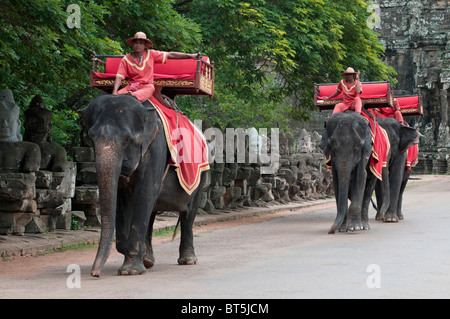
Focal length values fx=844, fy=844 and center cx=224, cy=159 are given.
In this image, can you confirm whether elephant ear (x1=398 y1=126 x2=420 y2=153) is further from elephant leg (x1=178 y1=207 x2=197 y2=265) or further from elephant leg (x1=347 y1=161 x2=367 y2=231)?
elephant leg (x1=178 y1=207 x2=197 y2=265)

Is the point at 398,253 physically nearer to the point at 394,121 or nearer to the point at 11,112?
the point at 11,112

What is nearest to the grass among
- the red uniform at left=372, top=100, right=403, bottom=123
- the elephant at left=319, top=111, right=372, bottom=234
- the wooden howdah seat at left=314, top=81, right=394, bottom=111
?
the elephant at left=319, top=111, right=372, bottom=234

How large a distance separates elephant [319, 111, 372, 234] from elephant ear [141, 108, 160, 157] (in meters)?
6.19

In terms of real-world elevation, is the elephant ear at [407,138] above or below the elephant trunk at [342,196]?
above

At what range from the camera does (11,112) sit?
Result: 1402 centimetres

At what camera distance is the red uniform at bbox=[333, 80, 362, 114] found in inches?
615

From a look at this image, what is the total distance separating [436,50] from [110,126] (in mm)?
47328

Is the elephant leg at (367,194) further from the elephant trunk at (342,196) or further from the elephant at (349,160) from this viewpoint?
the elephant trunk at (342,196)

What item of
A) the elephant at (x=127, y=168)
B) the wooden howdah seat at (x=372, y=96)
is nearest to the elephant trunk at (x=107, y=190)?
the elephant at (x=127, y=168)

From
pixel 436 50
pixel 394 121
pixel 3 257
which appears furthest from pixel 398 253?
pixel 436 50

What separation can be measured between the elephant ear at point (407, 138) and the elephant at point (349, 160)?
10.5ft

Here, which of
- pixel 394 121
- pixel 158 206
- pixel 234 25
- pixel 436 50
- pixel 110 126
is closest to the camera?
pixel 110 126

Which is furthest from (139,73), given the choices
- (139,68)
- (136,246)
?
(136,246)

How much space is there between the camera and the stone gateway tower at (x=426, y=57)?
52500 millimetres
